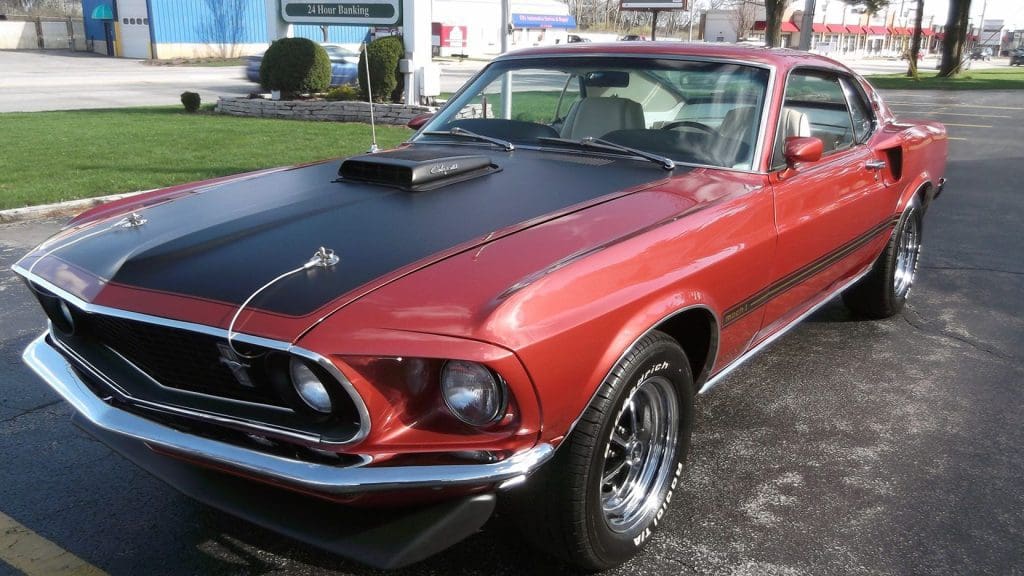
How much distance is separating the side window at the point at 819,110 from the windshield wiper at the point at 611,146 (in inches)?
24.3

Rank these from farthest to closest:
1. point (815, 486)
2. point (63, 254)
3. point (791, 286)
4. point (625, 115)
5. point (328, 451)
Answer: point (625, 115) < point (791, 286) < point (815, 486) < point (63, 254) < point (328, 451)

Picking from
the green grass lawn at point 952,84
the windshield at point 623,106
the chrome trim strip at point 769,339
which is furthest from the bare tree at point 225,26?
the chrome trim strip at point 769,339

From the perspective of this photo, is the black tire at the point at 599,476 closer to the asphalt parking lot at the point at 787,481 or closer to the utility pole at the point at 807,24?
the asphalt parking lot at the point at 787,481

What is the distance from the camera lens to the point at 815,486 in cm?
321

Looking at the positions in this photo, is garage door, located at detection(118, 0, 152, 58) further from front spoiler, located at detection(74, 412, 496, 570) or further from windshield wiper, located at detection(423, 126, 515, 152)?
front spoiler, located at detection(74, 412, 496, 570)

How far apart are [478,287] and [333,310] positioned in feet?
1.26

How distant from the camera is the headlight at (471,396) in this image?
2.09 meters

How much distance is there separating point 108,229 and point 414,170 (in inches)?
43.2

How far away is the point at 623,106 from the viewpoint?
12.8 ft

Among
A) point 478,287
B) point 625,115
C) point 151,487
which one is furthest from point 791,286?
point 151,487

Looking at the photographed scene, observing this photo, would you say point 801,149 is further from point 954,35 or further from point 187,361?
point 954,35

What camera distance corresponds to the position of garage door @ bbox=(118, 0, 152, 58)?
134ft

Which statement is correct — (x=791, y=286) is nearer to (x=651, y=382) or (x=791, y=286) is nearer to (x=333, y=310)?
(x=651, y=382)

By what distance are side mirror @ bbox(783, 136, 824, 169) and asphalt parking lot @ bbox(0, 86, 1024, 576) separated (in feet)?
3.91
